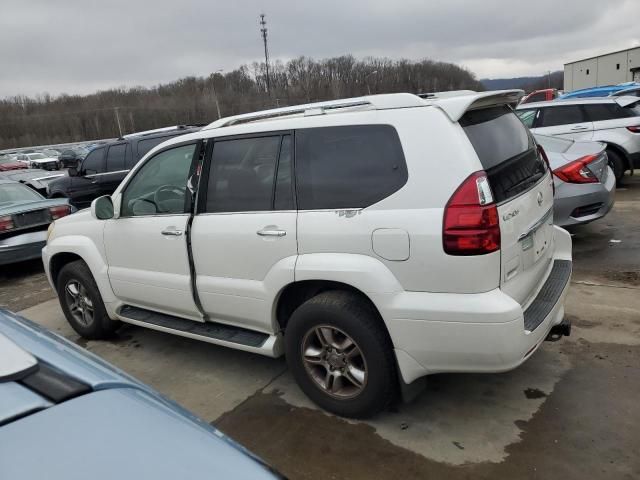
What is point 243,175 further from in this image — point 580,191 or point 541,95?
point 541,95

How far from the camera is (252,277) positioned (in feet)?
11.1

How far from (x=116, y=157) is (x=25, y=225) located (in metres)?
3.37

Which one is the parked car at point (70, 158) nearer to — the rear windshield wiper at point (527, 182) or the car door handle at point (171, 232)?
the car door handle at point (171, 232)

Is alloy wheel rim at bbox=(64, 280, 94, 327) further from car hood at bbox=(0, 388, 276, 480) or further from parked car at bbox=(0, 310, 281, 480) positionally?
car hood at bbox=(0, 388, 276, 480)

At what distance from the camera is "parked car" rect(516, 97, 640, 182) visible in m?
9.27

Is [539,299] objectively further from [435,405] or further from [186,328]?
[186,328]

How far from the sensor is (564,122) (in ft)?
32.5

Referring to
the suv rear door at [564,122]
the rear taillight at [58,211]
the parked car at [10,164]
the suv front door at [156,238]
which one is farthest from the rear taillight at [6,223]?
the parked car at [10,164]

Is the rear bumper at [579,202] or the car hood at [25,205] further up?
the car hood at [25,205]

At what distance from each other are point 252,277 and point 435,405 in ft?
4.72

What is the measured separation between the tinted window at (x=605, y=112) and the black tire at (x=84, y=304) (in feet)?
29.8

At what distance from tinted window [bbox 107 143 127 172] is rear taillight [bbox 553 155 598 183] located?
826 cm

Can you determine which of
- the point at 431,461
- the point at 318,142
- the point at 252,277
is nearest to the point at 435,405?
the point at 431,461

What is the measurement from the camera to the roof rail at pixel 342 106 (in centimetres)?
291
